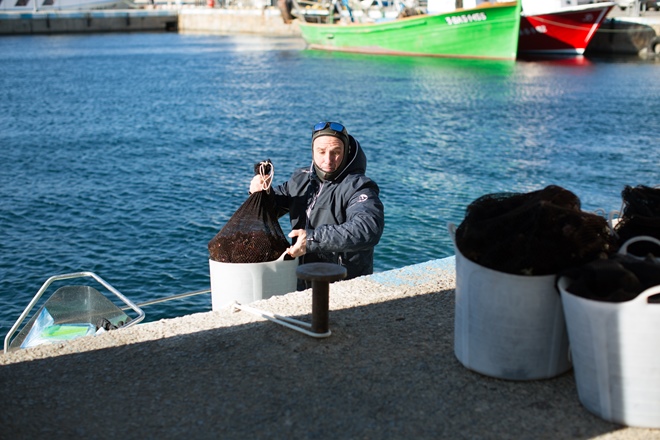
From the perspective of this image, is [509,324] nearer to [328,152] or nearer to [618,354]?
[618,354]

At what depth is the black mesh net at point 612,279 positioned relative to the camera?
304 cm

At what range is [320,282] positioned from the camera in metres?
3.85

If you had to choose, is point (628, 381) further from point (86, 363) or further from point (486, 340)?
point (86, 363)

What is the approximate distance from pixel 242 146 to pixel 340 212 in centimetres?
1460

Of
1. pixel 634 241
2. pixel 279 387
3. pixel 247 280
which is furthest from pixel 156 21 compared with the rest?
pixel 634 241

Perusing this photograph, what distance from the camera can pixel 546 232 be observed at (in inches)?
132

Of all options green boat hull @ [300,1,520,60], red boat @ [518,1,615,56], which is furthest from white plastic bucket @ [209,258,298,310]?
red boat @ [518,1,615,56]

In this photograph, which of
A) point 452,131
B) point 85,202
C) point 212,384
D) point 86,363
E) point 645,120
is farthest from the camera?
point 645,120

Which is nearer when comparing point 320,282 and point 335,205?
point 320,282

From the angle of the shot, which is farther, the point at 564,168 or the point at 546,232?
the point at 564,168

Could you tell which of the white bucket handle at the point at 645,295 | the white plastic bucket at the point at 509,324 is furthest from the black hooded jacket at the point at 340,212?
the white bucket handle at the point at 645,295

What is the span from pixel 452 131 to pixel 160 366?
60.1ft

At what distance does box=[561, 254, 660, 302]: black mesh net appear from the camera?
9.96ft

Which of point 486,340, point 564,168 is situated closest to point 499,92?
point 564,168
